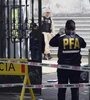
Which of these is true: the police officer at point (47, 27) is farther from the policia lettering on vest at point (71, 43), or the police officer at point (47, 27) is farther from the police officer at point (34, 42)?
the policia lettering on vest at point (71, 43)

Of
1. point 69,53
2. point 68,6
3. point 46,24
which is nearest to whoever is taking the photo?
point 69,53

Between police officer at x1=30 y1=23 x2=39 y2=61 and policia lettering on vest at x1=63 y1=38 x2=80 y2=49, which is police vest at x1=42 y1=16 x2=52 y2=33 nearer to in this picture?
police officer at x1=30 y1=23 x2=39 y2=61

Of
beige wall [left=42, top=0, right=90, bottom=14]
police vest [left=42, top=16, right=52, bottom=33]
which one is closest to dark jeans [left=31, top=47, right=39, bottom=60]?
police vest [left=42, top=16, right=52, bottom=33]

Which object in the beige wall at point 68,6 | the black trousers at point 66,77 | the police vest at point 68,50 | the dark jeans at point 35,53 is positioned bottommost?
the black trousers at point 66,77

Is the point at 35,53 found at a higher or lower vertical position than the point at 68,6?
lower

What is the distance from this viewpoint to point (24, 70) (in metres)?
11.0

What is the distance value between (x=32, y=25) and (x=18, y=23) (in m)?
0.34

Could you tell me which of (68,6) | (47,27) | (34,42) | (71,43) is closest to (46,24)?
(47,27)

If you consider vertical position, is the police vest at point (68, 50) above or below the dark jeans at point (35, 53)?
above

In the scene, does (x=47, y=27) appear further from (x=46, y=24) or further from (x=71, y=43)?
(x=71, y=43)

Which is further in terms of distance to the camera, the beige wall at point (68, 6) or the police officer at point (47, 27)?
the beige wall at point (68, 6)

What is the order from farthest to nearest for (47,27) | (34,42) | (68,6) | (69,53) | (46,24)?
(68,6)
(47,27)
(46,24)
(34,42)
(69,53)

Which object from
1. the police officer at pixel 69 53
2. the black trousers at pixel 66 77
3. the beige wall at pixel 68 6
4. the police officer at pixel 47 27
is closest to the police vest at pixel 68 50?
the police officer at pixel 69 53

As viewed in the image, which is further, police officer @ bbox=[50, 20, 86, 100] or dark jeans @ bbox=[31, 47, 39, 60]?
dark jeans @ bbox=[31, 47, 39, 60]
